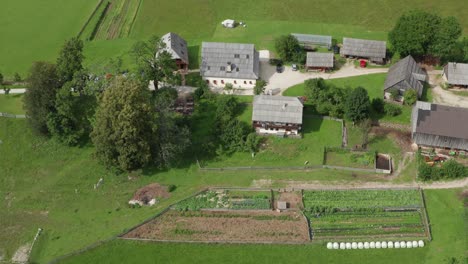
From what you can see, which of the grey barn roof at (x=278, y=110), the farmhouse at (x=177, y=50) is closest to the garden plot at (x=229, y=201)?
the grey barn roof at (x=278, y=110)

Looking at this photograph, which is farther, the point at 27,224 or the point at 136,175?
the point at 136,175

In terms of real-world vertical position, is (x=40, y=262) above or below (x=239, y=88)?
below

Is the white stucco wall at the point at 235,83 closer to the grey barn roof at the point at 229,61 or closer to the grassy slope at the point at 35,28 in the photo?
the grey barn roof at the point at 229,61

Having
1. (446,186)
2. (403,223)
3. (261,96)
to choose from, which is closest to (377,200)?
(403,223)

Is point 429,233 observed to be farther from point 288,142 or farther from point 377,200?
point 288,142

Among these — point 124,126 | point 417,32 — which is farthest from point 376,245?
point 417,32

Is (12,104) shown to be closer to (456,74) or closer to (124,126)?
(124,126)
